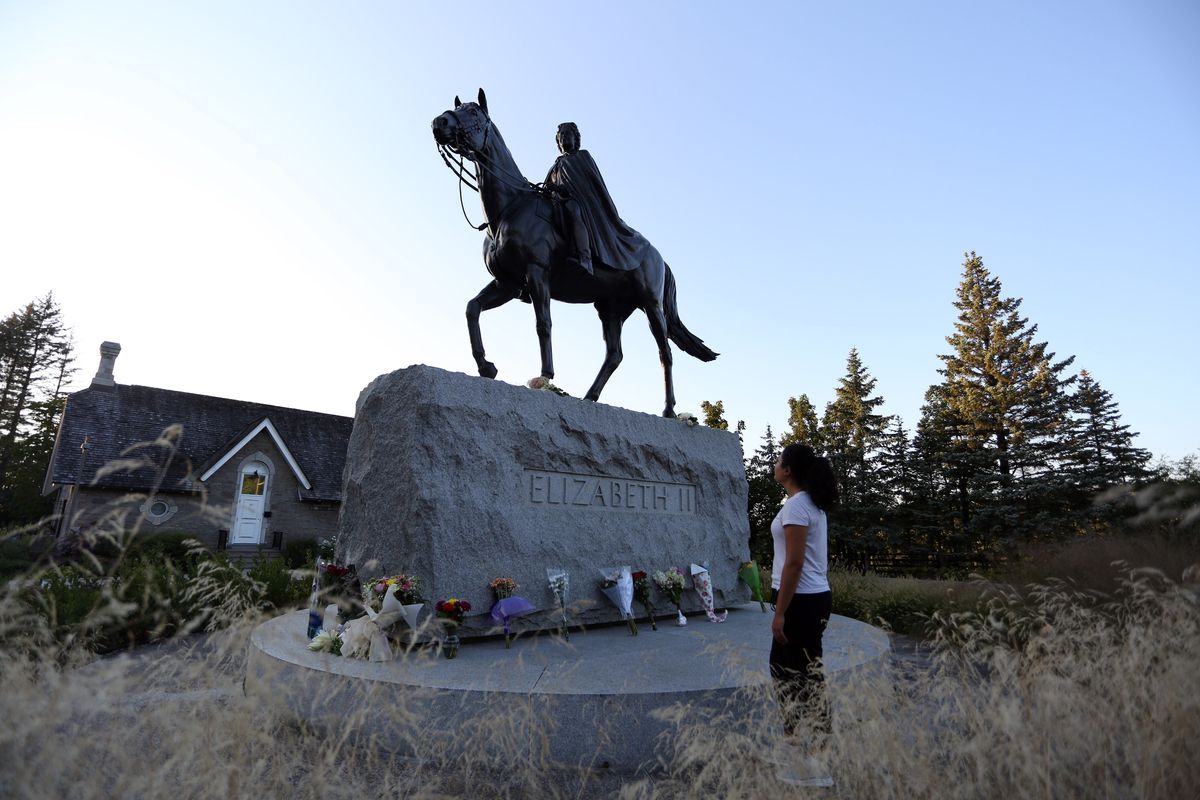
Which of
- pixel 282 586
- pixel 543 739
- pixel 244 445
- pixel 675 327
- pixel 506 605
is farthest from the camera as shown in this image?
pixel 244 445

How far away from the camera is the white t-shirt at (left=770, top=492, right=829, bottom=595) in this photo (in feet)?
9.82

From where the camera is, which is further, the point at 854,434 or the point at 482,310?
→ the point at 854,434

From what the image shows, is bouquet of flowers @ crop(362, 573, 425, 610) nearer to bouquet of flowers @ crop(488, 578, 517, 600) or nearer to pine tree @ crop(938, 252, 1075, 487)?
bouquet of flowers @ crop(488, 578, 517, 600)

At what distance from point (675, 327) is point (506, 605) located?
4073 mm

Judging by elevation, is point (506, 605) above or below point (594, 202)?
below

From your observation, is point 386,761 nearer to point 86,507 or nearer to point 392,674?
point 392,674

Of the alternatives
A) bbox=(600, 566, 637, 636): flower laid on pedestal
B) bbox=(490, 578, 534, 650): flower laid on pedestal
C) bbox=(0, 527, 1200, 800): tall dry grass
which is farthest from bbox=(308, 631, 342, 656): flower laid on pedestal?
bbox=(600, 566, 637, 636): flower laid on pedestal

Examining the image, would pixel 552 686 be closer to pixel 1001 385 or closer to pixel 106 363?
pixel 106 363

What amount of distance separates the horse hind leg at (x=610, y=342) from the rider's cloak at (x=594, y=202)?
0.68 m

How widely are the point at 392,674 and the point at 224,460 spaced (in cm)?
1661

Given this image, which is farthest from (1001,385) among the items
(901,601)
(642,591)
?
(642,591)

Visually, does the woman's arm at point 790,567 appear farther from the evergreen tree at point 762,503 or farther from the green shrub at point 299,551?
the evergreen tree at point 762,503

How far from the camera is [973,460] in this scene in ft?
73.1

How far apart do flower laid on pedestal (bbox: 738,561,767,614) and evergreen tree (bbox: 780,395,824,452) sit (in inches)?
865
